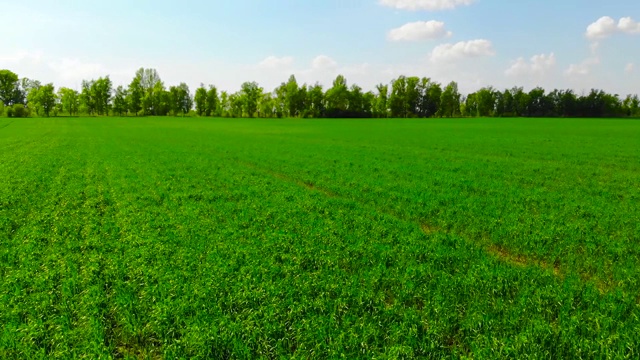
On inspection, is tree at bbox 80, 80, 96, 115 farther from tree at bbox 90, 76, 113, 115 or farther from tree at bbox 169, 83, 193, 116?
tree at bbox 169, 83, 193, 116

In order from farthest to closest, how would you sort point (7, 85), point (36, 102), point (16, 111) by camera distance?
point (7, 85) < point (36, 102) < point (16, 111)

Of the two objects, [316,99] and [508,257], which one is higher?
[316,99]

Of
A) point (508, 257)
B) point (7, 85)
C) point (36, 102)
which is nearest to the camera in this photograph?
point (508, 257)

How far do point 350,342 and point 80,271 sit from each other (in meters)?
6.37

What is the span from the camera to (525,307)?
6820 mm

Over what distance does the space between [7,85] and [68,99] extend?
96.5ft

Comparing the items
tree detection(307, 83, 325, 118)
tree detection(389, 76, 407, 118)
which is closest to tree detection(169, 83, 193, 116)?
tree detection(307, 83, 325, 118)

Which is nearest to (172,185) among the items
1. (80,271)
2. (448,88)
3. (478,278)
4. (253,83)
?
(80,271)

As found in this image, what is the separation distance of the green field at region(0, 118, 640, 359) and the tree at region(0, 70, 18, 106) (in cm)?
19101

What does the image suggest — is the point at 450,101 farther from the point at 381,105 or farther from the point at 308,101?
the point at 308,101

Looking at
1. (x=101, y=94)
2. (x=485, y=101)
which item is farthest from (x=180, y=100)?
(x=485, y=101)

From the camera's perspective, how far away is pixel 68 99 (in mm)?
156625

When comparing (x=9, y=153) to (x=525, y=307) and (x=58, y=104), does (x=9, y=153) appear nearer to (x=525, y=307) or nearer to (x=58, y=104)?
(x=525, y=307)

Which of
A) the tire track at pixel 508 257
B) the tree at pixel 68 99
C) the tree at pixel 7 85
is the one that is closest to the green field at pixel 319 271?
the tire track at pixel 508 257
